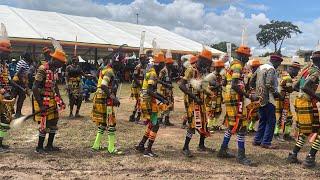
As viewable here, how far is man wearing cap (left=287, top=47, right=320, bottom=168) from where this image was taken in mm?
7512

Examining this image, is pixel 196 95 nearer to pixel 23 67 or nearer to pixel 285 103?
pixel 285 103

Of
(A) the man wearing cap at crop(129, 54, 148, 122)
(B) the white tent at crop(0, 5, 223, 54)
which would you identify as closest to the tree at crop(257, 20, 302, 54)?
(B) the white tent at crop(0, 5, 223, 54)

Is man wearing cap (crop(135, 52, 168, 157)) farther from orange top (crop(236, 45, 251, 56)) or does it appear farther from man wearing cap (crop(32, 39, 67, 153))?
man wearing cap (crop(32, 39, 67, 153))

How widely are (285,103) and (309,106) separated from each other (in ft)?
9.13

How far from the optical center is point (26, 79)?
12.3m

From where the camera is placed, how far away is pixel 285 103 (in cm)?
1040

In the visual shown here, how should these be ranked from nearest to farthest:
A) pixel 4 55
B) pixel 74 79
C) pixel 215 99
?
pixel 4 55 → pixel 215 99 → pixel 74 79

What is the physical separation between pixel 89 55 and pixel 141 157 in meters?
28.1

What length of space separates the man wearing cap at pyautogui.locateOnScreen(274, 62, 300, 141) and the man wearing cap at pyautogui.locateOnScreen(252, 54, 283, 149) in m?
0.27

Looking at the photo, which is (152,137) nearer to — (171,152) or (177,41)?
(171,152)

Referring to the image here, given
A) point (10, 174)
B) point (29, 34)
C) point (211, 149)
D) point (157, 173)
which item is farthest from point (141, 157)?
point (29, 34)

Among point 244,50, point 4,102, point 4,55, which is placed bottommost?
point 4,102

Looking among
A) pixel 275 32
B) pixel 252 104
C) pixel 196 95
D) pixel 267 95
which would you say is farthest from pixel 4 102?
pixel 275 32

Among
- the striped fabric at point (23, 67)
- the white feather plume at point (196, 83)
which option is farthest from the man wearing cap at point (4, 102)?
the white feather plume at point (196, 83)
